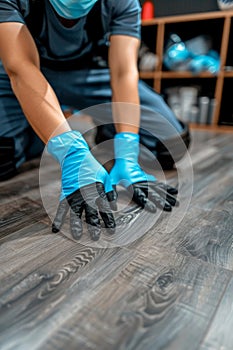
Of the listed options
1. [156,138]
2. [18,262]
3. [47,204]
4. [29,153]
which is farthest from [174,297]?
[29,153]

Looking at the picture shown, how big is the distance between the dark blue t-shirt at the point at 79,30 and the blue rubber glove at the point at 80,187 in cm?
44

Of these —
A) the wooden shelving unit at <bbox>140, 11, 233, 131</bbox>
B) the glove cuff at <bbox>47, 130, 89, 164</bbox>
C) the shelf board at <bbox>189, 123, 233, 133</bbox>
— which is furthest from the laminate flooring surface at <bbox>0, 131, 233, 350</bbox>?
the wooden shelving unit at <bbox>140, 11, 233, 131</bbox>

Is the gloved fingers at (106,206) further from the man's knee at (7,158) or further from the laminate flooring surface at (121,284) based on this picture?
the man's knee at (7,158)

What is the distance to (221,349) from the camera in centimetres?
39

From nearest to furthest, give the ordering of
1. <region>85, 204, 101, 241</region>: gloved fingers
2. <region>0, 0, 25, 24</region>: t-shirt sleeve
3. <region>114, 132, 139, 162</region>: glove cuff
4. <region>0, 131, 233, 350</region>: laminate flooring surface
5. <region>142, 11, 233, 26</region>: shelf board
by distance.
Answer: <region>0, 131, 233, 350</region>: laminate flooring surface → <region>85, 204, 101, 241</region>: gloved fingers → <region>0, 0, 25, 24</region>: t-shirt sleeve → <region>114, 132, 139, 162</region>: glove cuff → <region>142, 11, 233, 26</region>: shelf board

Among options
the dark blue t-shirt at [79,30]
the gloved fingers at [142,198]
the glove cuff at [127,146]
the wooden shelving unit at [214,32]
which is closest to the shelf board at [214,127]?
the wooden shelving unit at [214,32]

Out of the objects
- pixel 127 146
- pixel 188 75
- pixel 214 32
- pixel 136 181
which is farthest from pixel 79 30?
pixel 214 32

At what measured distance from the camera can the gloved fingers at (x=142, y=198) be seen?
79 cm

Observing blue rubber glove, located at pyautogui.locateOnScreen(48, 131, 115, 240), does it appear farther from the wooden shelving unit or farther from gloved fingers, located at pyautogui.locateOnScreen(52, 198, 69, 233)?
the wooden shelving unit

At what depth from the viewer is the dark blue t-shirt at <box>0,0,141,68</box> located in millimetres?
942

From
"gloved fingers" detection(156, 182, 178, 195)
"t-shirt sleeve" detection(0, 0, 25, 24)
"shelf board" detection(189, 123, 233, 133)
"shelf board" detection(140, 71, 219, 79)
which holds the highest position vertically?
"t-shirt sleeve" detection(0, 0, 25, 24)

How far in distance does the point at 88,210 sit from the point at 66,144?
18cm

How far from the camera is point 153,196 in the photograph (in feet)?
2.73

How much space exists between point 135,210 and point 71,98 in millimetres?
677
